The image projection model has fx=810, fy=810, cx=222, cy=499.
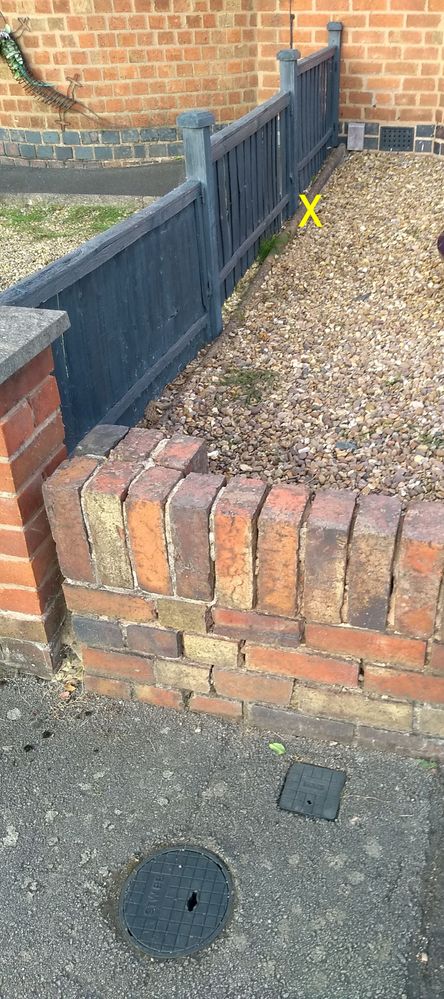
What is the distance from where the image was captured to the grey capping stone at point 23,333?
2.29 metres

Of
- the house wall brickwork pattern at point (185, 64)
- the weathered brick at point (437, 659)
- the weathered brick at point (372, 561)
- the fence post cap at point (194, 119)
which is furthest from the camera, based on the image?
the house wall brickwork pattern at point (185, 64)

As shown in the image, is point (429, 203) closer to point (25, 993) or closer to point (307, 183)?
point (307, 183)

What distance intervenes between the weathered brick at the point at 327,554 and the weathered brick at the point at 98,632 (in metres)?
0.67

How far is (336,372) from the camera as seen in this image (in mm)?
5484

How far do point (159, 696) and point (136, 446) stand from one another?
85 cm

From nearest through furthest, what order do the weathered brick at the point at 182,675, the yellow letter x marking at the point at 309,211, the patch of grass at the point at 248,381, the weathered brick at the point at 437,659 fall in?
the weathered brick at the point at 437,659 → the weathered brick at the point at 182,675 → the patch of grass at the point at 248,381 → the yellow letter x marking at the point at 309,211

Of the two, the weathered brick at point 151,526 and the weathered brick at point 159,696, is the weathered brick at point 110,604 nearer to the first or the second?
the weathered brick at point 151,526

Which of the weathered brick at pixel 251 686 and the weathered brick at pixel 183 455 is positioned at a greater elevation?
the weathered brick at pixel 183 455

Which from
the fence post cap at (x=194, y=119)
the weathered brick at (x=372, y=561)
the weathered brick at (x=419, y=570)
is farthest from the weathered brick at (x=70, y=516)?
the fence post cap at (x=194, y=119)

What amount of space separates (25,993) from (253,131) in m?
6.32

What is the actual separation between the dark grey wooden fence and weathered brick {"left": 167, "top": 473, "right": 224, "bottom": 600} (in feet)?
4.17

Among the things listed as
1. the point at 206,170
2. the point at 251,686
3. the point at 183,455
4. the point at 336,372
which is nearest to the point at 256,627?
the point at 251,686

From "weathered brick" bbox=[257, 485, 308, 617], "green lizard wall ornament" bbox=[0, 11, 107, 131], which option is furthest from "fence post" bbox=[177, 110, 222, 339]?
"green lizard wall ornament" bbox=[0, 11, 107, 131]

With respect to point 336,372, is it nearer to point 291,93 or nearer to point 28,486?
point 28,486
